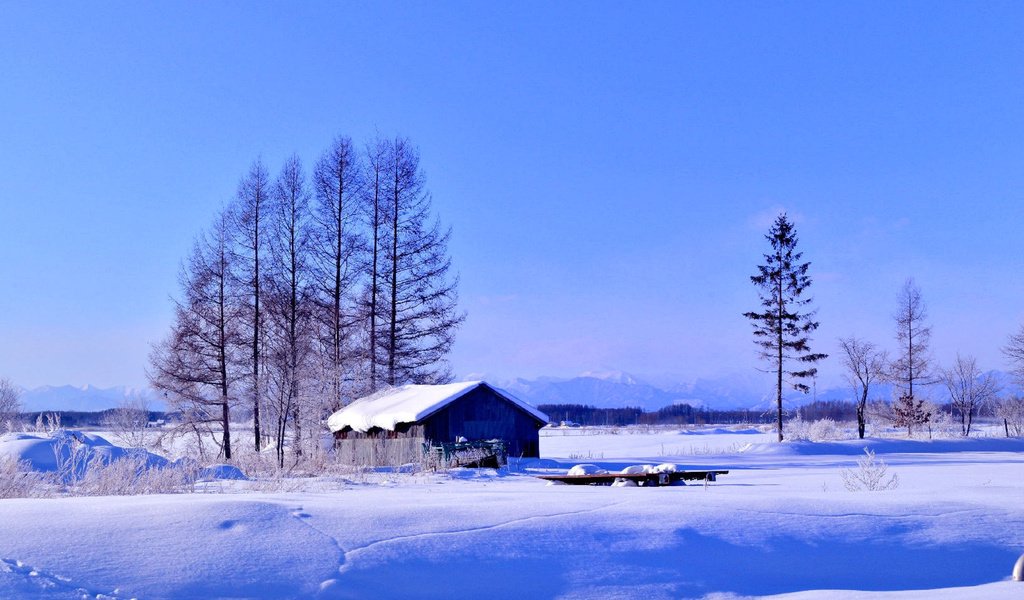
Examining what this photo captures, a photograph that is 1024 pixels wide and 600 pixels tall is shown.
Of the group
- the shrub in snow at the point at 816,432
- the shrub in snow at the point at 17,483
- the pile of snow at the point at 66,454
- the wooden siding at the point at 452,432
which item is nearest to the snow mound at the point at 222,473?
the pile of snow at the point at 66,454

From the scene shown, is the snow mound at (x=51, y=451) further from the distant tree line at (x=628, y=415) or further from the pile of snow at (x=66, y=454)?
the distant tree line at (x=628, y=415)

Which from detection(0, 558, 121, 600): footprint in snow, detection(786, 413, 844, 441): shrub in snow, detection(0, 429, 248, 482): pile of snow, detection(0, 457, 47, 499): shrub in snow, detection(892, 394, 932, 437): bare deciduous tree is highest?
detection(0, 558, 121, 600): footprint in snow

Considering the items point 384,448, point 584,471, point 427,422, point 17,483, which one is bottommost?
point 384,448

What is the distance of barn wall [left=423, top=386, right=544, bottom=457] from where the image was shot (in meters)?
28.5

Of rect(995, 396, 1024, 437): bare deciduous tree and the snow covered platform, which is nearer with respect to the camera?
the snow covered platform

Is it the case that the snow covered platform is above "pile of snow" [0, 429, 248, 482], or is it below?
below

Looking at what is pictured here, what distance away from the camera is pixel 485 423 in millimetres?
29891

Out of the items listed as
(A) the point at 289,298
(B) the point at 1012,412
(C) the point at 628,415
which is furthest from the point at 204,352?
(C) the point at 628,415

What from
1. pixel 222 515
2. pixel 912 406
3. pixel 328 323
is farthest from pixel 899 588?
pixel 912 406

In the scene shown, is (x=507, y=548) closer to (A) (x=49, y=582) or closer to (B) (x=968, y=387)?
(A) (x=49, y=582)

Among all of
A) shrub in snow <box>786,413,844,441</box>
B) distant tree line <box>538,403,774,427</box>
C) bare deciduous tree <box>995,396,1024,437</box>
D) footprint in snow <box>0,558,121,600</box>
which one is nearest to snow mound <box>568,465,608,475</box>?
footprint in snow <box>0,558,121,600</box>

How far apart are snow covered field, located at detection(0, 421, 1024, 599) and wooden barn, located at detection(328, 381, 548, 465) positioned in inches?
725

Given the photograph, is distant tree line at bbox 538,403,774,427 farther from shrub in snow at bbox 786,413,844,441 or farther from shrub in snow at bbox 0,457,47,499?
shrub in snow at bbox 0,457,47,499

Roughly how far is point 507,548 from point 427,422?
21194 millimetres
